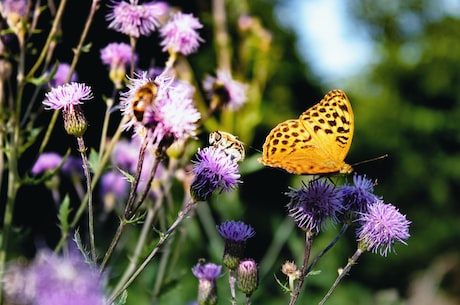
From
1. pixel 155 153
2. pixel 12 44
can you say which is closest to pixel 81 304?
pixel 155 153

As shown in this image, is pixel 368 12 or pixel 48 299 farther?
pixel 368 12

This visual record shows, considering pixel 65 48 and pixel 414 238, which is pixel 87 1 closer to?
pixel 65 48

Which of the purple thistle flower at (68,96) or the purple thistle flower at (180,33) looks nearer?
the purple thistle flower at (68,96)

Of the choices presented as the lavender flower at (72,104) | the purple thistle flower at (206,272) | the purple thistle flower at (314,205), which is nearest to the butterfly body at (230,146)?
the purple thistle flower at (314,205)

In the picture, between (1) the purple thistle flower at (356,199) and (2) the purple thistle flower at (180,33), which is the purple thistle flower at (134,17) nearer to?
(2) the purple thistle flower at (180,33)

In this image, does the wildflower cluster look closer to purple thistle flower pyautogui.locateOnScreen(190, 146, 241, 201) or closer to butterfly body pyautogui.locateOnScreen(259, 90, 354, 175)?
butterfly body pyautogui.locateOnScreen(259, 90, 354, 175)
